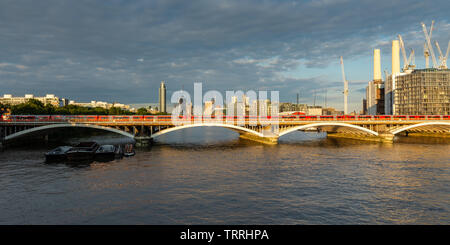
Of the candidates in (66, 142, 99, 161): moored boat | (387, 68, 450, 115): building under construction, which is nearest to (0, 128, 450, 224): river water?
(66, 142, 99, 161): moored boat

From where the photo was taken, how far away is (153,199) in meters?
27.9

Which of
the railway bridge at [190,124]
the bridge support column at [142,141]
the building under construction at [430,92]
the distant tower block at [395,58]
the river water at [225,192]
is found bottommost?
the river water at [225,192]

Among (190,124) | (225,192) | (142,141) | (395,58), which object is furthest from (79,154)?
(395,58)

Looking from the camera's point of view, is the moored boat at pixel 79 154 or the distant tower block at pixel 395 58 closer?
the moored boat at pixel 79 154

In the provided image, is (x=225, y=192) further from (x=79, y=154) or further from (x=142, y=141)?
(x=142, y=141)

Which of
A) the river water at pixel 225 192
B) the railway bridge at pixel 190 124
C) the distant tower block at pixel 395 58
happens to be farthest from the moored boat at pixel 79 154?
the distant tower block at pixel 395 58

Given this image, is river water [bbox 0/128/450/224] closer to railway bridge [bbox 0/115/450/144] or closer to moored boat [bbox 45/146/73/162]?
moored boat [bbox 45/146/73/162]

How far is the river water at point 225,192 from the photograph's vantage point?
23234mm

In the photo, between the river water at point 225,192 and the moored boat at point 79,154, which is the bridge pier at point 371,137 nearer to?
the river water at point 225,192

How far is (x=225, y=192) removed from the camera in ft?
98.8

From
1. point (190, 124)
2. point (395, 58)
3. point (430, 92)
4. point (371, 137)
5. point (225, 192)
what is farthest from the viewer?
point (395, 58)
